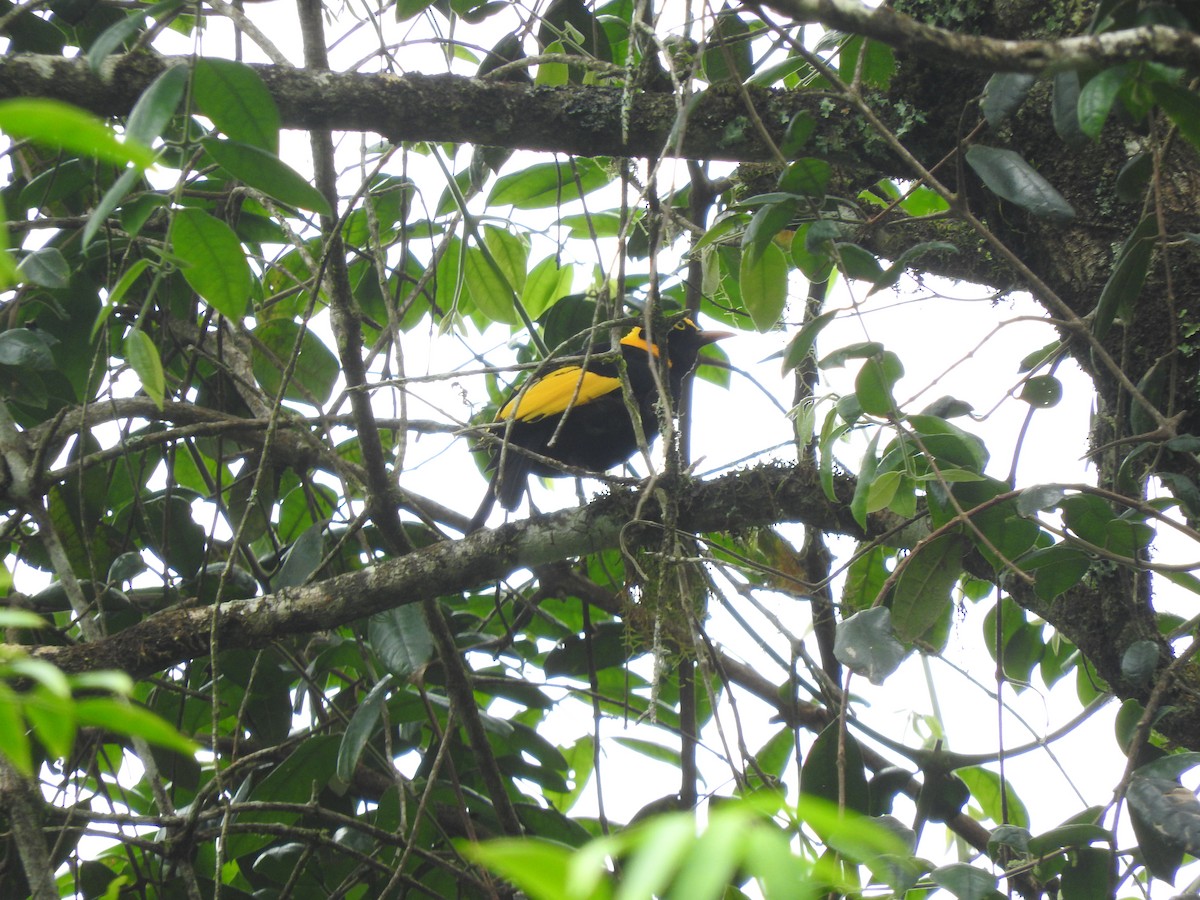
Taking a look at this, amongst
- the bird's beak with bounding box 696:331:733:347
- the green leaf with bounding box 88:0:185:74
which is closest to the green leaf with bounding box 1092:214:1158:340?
the green leaf with bounding box 88:0:185:74

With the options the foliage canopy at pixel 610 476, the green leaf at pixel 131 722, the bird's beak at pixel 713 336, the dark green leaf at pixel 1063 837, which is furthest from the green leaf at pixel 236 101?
the bird's beak at pixel 713 336

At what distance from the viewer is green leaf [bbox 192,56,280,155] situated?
157cm

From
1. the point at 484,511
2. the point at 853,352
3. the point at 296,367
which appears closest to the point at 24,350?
the point at 296,367

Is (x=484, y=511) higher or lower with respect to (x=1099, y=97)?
higher

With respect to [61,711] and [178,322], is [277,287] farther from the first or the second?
[61,711]

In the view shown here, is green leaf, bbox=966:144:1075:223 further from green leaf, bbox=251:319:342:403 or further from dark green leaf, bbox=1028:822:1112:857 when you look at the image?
green leaf, bbox=251:319:342:403

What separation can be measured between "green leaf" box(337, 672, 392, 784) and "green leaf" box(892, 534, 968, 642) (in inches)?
45.9

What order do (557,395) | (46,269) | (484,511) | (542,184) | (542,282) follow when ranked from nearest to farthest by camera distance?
1. (46,269)
2. (542,184)
3. (484,511)
4. (542,282)
5. (557,395)

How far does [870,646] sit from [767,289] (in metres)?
0.83

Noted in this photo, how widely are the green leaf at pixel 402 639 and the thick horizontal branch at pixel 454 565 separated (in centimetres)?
4

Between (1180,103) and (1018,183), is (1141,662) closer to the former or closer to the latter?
(1018,183)

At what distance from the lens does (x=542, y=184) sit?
3.20 metres

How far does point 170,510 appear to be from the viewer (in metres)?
2.91

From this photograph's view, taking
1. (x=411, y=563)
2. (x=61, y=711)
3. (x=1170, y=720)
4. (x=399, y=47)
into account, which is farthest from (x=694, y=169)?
(x=61, y=711)
